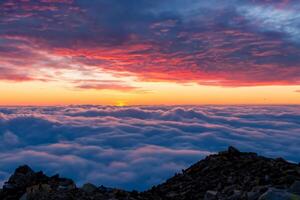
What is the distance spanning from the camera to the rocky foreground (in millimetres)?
18250

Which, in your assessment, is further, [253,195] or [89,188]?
[89,188]

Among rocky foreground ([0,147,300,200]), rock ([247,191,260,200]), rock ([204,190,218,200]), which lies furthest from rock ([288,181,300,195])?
rock ([204,190,218,200])

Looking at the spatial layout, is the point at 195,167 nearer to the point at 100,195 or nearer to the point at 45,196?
the point at 100,195

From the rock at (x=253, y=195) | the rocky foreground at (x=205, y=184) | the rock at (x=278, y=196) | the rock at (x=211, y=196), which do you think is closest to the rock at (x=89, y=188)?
the rocky foreground at (x=205, y=184)

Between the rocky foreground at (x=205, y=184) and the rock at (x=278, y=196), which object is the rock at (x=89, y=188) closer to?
the rocky foreground at (x=205, y=184)

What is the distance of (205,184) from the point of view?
2177 cm

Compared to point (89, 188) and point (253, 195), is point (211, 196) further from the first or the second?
point (89, 188)

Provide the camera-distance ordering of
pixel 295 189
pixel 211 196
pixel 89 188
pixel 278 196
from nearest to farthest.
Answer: pixel 278 196
pixel 295 189
pixel 211 196
pixel 89 188

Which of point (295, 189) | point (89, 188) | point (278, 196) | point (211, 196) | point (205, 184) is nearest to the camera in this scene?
point (278, 196)

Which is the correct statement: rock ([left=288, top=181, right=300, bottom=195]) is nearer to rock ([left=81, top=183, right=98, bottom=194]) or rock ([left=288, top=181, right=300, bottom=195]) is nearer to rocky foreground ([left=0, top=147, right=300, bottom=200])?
rocky foreground ([left=0, top=147, right=300, bottom=200])

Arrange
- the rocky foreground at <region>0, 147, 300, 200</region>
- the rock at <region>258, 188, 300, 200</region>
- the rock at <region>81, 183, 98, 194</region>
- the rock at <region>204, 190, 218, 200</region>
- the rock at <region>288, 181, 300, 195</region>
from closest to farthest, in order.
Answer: the rock at <region>258, 188, 300, 200</region> → the rock at <region>288, 181, 300, 195</region> → the rock at <region>204, 190, 218, 200</region> → the rocky foreground at <region>0, 147, 300, 200</region> → the rock at <region>81, 183, 98, 194</region>

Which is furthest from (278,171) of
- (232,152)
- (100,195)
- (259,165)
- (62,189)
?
(62,189)

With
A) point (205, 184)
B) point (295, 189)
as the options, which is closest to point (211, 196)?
point (205, 184)

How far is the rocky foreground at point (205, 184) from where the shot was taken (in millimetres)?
18250
